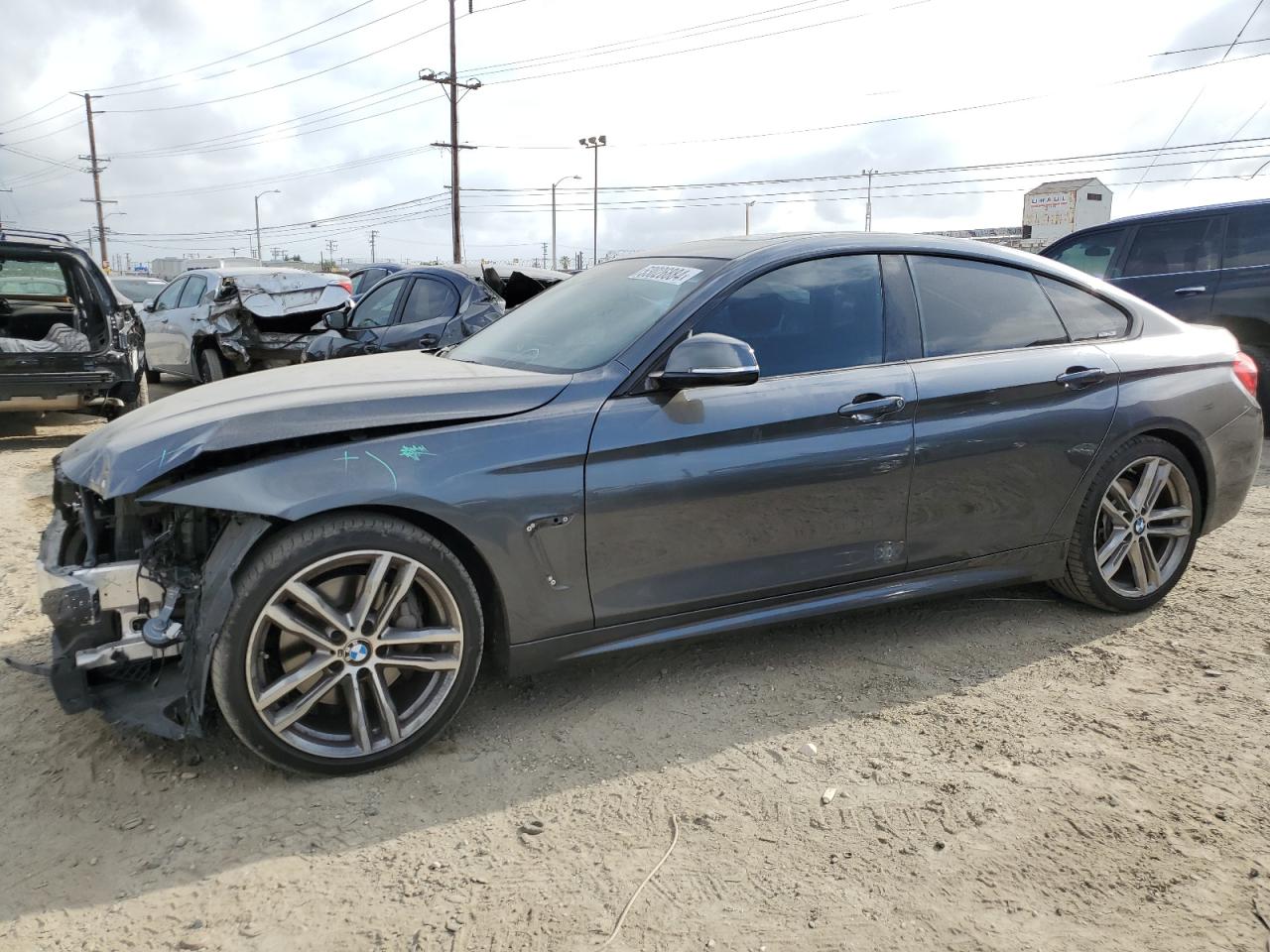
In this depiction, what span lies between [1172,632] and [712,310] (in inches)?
97.1

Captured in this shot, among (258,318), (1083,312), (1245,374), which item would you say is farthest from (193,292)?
(1245,374)

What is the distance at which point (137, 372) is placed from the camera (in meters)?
8.09

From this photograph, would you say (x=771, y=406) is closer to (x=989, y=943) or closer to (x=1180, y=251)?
(x=989, y=943)

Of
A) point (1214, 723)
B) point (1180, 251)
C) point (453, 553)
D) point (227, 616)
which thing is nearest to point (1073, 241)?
point (1180, 251)

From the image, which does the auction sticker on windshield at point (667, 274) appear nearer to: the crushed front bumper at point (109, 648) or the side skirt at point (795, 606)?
the side skirt at point (795, 606)

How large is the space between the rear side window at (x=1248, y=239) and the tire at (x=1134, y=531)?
16.3 feet

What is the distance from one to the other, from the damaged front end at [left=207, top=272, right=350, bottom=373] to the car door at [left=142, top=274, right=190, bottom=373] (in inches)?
66.7

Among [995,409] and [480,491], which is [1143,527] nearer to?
[995,409]

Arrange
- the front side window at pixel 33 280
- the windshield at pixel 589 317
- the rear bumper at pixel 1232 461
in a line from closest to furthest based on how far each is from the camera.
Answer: the windshield at pixel 589 317
the rear bumper at pixel 1232 461
the front side window at pixel 33 280

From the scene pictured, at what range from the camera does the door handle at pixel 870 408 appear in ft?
10.5

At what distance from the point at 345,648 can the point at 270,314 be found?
811cm

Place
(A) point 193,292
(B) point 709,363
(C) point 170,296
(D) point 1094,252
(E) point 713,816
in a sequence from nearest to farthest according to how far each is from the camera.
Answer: (E) point 713,816 < (B) point 709,363 < (D) point 1094,252 < (A) point 193,292 < (C) point 170,296

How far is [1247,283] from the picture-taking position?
7656mm

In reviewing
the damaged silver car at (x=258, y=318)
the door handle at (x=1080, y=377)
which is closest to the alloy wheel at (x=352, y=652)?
the door handle at (x=1080, y=377)
